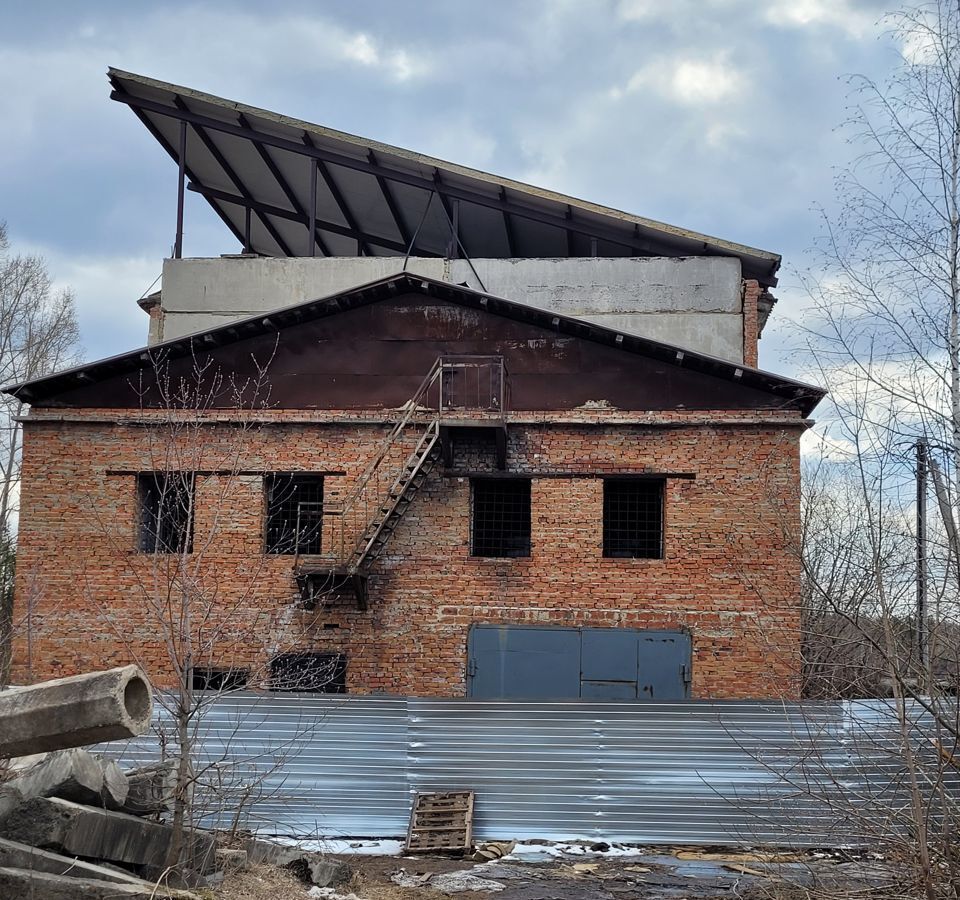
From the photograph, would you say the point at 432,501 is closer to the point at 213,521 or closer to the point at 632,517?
the point at 632,517

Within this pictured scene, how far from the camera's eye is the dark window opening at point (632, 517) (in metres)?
19.4

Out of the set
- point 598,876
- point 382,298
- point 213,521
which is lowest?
point 598,876

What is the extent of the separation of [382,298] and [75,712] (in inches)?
533

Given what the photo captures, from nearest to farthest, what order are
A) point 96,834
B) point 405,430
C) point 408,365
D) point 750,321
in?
point 96,834, point 405,430, point 408,365, point 750,321

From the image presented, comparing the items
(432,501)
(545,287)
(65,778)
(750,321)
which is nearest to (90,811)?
(65,778)

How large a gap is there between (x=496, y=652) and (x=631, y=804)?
550 cm

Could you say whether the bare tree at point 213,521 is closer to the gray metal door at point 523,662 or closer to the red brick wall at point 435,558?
the red brick wall at point 435,558

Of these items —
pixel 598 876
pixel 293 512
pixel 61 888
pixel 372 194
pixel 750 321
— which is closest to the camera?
pixel 61 888

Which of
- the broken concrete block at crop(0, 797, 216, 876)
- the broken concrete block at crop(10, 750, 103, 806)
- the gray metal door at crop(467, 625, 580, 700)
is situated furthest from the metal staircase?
the broken concrete block at crop(10, 750, 103, 806)

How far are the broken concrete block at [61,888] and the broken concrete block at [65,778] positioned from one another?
0.61 metres

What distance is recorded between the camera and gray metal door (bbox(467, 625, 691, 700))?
18.3 metres

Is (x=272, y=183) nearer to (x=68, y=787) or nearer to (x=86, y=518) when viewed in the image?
(x=86, y=518)

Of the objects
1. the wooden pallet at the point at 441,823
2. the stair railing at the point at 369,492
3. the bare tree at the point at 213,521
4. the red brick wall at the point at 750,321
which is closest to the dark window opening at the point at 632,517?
the stair railing at the point at 369,492

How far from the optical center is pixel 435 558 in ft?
62.5
